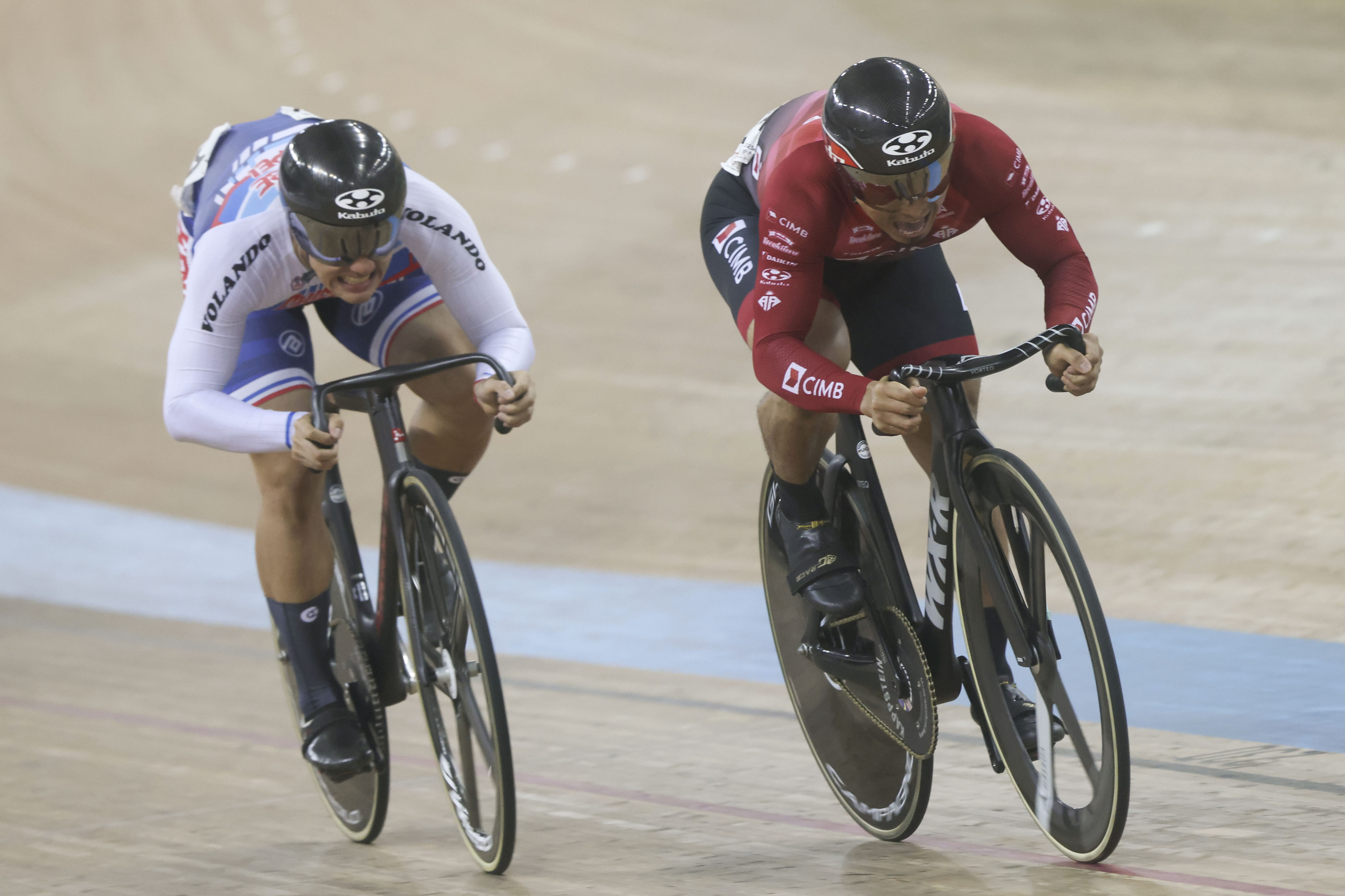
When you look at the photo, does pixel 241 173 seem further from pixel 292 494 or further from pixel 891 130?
pixel 891 130

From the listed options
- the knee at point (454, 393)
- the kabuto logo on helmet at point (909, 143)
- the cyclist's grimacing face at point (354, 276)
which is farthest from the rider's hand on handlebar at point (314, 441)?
the kabuto logo on helmet at point (909, 143)

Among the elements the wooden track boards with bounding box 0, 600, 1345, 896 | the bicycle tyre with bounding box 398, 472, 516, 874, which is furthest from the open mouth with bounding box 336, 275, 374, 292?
the wooden track boards with bounding box 0, 600, 1345, 896

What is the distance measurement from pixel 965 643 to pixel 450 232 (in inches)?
46.8

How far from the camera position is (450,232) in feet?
9.84

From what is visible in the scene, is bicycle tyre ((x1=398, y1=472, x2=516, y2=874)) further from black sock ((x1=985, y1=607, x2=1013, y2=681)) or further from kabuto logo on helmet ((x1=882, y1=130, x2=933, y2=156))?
kabuto logo on helmet ((x1=882, y1=130, x2=933, y2=156))

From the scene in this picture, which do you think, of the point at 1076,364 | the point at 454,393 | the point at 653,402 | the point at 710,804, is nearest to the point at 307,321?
the point at 454,393

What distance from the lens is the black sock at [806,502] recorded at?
2875mm

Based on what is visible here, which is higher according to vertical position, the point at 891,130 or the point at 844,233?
the point at 891,130

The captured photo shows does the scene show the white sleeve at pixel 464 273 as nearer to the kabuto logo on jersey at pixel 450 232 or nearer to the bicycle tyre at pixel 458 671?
the kabuto logo on jersey at pixel 450 232

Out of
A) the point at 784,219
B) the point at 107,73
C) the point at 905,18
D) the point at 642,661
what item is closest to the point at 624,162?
the point at 905,18

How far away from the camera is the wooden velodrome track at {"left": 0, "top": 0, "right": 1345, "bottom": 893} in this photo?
2977mm

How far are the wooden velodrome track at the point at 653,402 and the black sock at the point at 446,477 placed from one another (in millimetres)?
653

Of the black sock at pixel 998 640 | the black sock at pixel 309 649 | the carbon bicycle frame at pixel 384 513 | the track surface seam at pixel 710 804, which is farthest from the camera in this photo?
the black sock at pixel 309 649

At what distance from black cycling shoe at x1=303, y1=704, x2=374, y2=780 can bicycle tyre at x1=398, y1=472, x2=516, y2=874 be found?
0.17 metres
